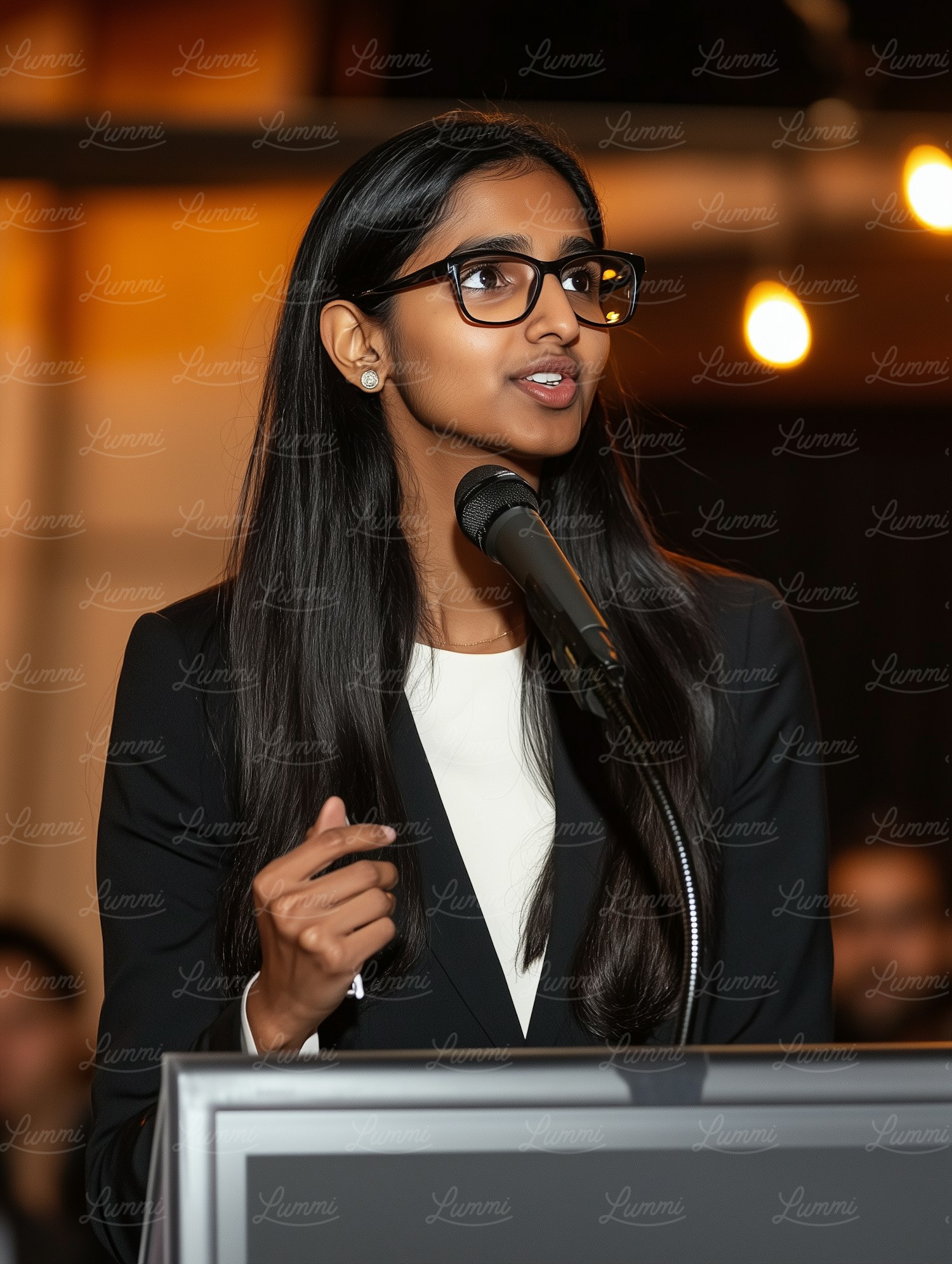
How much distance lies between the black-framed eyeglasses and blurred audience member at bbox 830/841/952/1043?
1.58 meters

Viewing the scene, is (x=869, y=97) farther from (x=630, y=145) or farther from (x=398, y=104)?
(x=398, y=104)

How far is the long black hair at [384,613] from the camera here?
1219 millimetres

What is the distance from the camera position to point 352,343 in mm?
1388

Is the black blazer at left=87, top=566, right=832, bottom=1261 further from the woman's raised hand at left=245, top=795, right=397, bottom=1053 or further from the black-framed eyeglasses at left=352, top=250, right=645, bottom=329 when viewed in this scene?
the black-framed eyeglasses at left=352, top=250, right=645, bottom=329

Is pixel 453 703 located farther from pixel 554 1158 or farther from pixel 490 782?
pixel 554 1158

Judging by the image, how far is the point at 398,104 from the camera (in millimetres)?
3180

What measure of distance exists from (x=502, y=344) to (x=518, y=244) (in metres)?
0.11

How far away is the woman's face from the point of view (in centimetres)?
121

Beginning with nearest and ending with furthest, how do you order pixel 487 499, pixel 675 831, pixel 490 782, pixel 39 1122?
pixel 675 831 → pixel 487 499 → pixel 490 782 → pixel 39 1122

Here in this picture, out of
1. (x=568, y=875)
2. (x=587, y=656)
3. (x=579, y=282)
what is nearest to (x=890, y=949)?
(x=568, y=875)

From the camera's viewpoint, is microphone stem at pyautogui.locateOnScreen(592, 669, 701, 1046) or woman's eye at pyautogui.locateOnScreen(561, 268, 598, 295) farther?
woman's eye at pyautogui.locateOnScreen(561, 268, 598, 295)

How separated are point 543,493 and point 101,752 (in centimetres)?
213

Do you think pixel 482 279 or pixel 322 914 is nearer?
pixel 322 914

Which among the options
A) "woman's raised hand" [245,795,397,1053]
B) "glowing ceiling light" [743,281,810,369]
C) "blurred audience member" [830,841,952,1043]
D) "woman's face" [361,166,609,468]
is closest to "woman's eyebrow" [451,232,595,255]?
"woman's face" [361,166,609,468]
